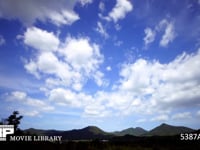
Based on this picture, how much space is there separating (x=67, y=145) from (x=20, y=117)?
252 ft

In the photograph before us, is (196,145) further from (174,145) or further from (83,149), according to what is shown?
(83,149)

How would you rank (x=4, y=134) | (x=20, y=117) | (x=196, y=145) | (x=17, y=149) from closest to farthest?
(x=17, y=149), (x=196, y=145), (x=4, y=134), (x=20, y=117)

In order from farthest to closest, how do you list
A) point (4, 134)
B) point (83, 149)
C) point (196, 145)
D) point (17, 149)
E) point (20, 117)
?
point (20, 117) → point (4, 134) → point (196, 145) → point (17, 149) → point (83, 149)

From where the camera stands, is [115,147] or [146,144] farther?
[146,144]

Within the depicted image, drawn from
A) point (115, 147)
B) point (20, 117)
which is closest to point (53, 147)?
point (115, 147)

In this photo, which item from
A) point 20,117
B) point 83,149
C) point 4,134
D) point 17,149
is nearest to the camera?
point 83,149

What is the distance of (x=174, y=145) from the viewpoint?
38500mm

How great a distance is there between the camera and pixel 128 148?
33438mm

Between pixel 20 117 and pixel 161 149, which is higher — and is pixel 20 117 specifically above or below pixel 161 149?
above

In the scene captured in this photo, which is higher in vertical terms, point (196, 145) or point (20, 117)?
point (20, 117)

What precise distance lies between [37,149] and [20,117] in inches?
2939

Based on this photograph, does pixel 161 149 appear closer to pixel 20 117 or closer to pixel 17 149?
pixel 17 149

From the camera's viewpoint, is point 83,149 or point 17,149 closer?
point 83,149

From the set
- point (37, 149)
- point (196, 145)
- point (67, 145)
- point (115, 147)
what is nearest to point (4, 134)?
point (37, 149)
